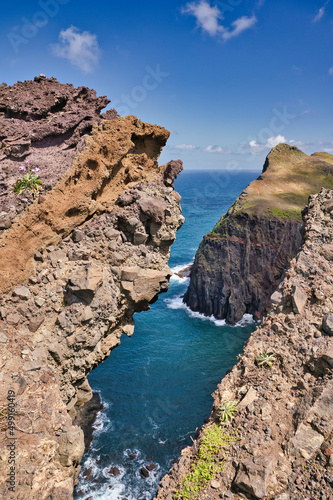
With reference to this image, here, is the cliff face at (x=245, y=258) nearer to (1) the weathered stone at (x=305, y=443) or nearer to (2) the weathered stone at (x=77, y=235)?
(2) the weathered stone at (x=77, y=235)

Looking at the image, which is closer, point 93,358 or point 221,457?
point 221,457

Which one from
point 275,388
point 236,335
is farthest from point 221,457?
point 236,335

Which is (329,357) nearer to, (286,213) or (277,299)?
(277,299)

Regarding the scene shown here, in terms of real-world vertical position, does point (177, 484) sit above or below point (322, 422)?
below

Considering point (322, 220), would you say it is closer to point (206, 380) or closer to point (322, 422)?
point (322, 422)

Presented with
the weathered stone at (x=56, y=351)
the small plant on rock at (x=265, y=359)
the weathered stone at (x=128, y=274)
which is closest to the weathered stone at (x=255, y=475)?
the small plant on rock at (x=265, y=359)

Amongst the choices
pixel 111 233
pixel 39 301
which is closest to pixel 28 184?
pixel 111 233

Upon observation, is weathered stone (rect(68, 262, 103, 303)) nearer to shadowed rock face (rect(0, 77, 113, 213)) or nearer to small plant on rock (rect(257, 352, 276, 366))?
shadowed rock face (rect(0, 77, 113, 213))
